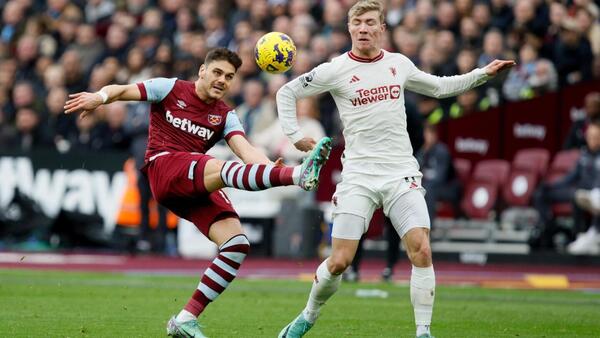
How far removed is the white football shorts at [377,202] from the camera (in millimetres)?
9742

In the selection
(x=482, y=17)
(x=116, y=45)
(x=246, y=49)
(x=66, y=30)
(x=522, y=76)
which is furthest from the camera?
(x=66, y=30)

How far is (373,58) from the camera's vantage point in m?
10.0

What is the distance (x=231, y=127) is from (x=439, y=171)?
10.4 m

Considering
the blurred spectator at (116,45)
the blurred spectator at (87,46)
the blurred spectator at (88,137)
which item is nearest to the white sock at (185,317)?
the blurred spectator at (88,137)

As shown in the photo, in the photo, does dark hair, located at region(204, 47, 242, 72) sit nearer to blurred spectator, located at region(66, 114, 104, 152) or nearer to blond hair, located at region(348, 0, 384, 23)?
blond hair, located at region(348, 0, 384, 23)

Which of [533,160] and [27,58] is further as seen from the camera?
[27,58]

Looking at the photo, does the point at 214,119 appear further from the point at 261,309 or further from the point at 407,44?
the point at 407,44

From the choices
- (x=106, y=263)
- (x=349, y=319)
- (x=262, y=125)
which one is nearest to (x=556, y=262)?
(x=262, y=125)

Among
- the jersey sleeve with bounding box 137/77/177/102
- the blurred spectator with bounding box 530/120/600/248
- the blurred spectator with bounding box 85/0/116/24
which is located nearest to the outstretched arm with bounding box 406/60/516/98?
the jersey sleeve with bounding box 137/77/177/102

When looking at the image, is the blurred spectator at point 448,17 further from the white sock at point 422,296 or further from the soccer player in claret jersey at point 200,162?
the white sock at point 422,296

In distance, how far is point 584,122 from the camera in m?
20.3

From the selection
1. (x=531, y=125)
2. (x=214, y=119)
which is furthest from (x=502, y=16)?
(x=214, y=119)

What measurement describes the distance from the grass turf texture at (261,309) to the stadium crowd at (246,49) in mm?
2965

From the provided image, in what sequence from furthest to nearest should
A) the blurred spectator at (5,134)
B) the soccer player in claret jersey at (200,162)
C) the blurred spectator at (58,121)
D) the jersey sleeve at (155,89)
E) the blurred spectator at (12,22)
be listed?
1. the blurred spectator at (12,22)
2. the blurred spectator at (58,121)
3. the blurred spectator at (5,134)
4. the jersey sleeve at (155,89)
5. the soccer player in claret jersey at (200,162)
